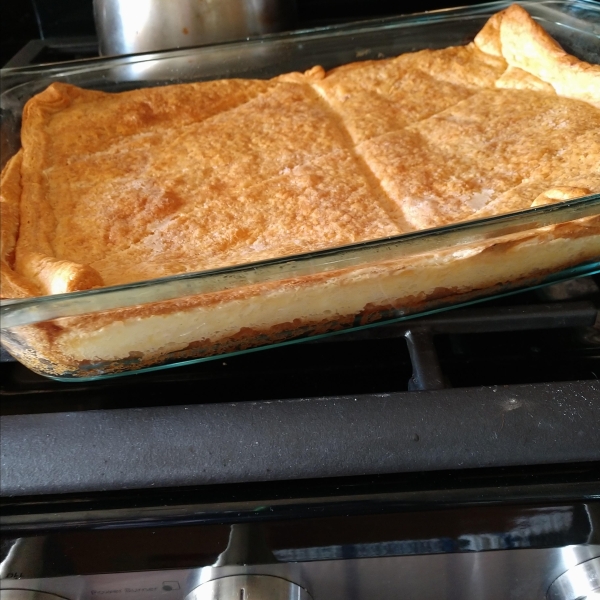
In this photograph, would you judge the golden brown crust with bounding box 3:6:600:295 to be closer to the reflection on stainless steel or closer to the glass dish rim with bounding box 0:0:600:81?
the glass dish rim with bounding box 0:0:600:81

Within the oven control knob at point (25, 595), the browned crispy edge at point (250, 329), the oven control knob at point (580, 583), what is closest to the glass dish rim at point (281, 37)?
the browned crispy edge at point (250, 329)

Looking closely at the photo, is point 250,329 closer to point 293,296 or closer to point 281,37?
point 293,296

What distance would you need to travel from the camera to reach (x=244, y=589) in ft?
1.83

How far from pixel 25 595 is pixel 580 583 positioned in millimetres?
486

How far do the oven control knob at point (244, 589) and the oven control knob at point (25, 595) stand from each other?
121 millimetres

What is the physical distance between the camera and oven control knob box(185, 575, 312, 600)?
557mm

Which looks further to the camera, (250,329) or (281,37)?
(281,37)

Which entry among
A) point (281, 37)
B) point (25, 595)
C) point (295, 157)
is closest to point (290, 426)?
point (25, 595)

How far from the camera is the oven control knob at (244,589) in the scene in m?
0.56

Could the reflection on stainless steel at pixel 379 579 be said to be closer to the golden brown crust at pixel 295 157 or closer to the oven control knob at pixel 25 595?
the oven control knob at pixel 25 595

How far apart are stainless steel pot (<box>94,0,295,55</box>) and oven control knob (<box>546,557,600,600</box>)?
2.88 ft

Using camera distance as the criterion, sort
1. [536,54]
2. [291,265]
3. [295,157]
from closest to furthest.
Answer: [291,265] < [295,157] < [536,54]

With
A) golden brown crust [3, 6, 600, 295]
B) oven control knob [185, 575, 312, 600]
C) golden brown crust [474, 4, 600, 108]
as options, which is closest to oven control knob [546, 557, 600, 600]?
oven control knob [185, 575, 312, 600]

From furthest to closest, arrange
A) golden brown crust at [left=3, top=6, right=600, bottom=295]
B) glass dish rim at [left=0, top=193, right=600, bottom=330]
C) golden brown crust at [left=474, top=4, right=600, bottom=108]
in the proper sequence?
golden brown crust at [left=474, top=4, right=600, bottom=108] < golden brown crust at [left=3, top=6, right=600, bottom=295] < glass dish rim at [left=0, top=193, right=600, bottom=330]
